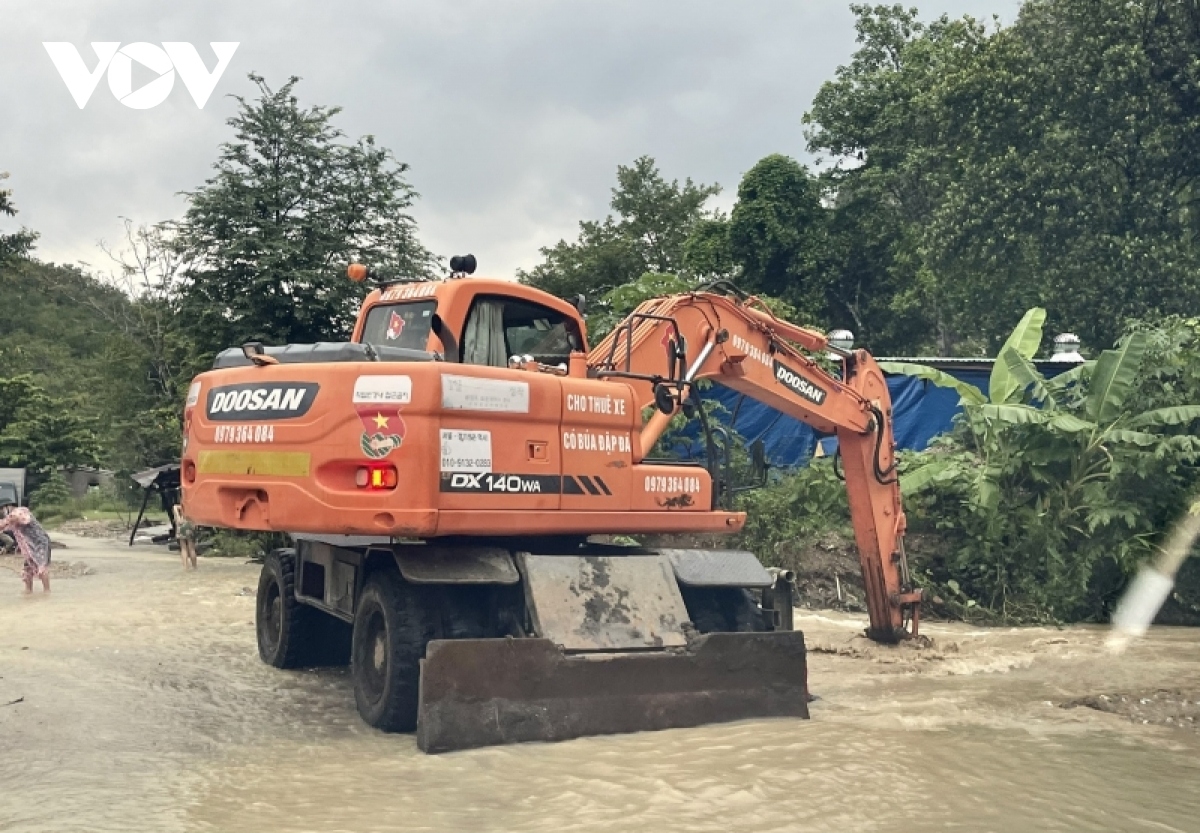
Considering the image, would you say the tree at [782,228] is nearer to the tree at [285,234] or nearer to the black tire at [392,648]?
the tree at [285,234]

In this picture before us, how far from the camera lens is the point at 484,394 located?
7.11 metres

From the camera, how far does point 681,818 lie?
557 cm

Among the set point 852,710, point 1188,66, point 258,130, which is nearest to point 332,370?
point 852,710

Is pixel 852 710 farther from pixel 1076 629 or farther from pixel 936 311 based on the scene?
pixel 936 311

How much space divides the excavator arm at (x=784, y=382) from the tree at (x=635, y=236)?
28079mm

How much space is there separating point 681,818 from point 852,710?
9.55ft

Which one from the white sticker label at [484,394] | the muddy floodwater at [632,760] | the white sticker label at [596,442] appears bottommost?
the muddy floodwater at [632,760]

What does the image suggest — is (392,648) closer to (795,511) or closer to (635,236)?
(795,511)

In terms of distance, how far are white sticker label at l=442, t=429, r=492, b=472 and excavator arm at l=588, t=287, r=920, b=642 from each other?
123 cm

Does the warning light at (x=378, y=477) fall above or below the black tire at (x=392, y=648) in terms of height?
above

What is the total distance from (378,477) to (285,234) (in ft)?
43.9

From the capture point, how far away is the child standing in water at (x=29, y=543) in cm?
1530

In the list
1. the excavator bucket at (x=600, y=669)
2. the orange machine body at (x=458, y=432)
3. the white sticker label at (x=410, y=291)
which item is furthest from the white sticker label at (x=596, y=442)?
the white sticker label at (x=410, y=291)

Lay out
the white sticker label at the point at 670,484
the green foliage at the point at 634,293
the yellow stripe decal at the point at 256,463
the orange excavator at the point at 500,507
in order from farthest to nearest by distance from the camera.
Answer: the green foliage at the point at 634,293 → the white sticker label at the point at 670,484 → the yellow stripe decal at the point at 256,463 → the orange excavator at the point at 500,507
